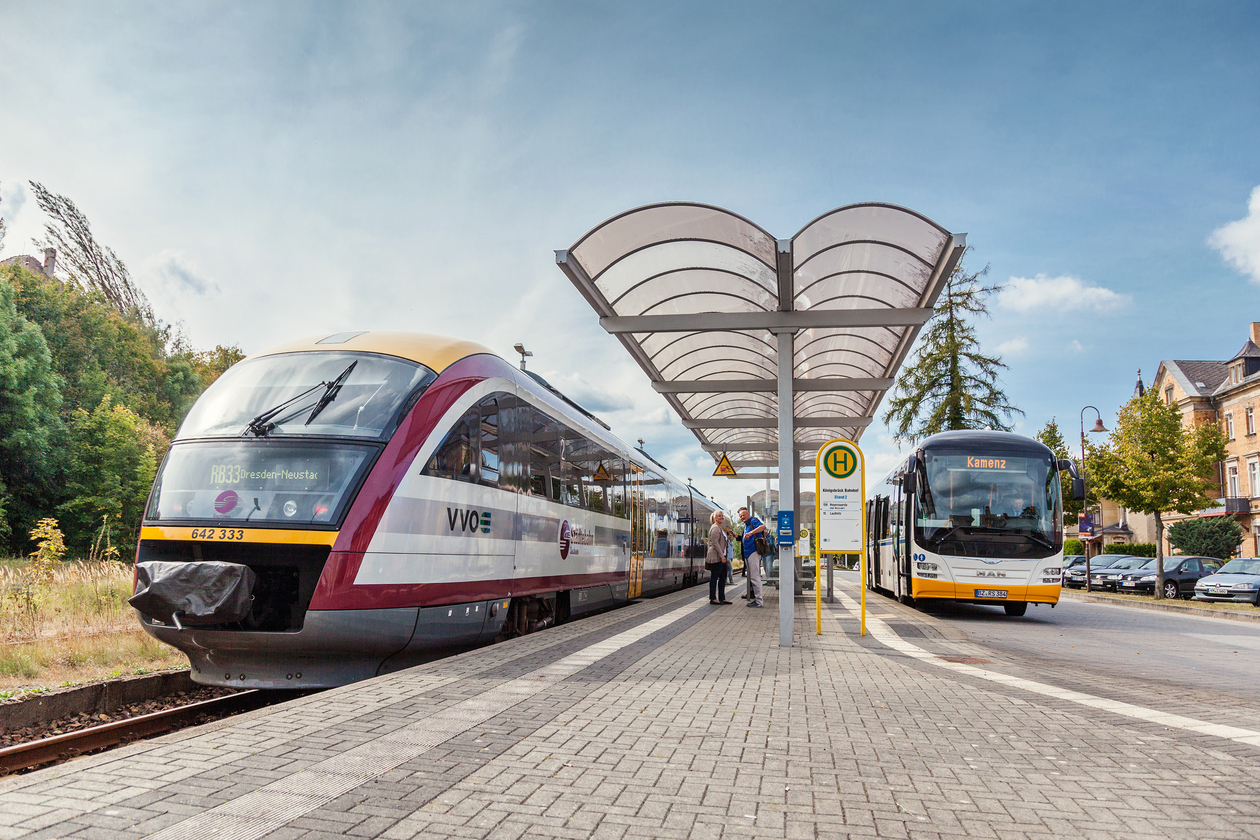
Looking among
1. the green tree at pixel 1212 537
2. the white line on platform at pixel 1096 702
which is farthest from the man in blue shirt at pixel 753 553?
the green tree at pixel 1212 537

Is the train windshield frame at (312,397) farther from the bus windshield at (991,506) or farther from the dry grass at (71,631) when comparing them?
the bus windshield at (991,506)

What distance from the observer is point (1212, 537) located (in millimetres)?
40906

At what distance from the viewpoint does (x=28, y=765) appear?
5.74m

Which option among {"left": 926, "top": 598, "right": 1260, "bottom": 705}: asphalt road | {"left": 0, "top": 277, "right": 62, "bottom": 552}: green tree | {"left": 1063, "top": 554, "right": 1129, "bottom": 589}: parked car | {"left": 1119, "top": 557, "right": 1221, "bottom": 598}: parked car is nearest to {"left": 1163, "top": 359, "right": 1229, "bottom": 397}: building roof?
{"left": 1063, "top": 554, "right": 1129, "bottom": 589}: parked car

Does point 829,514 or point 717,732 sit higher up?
point 829,514

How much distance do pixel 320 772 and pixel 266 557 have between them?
3365 mm

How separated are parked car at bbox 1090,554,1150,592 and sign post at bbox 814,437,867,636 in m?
23.8

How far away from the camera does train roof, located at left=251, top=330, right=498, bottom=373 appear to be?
8.38m

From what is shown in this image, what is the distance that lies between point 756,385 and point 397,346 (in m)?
8.48

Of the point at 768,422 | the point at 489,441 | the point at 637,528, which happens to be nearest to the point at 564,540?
the point at 489,441

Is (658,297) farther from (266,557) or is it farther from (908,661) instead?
(266,557)

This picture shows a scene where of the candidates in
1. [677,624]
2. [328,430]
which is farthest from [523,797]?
[677,624]

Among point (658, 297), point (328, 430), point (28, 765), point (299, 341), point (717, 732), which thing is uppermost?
point (658, 297)

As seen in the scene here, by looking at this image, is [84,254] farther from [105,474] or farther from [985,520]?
[985,520]
